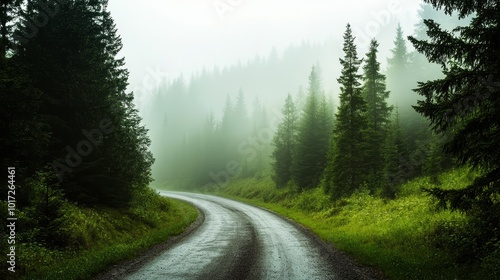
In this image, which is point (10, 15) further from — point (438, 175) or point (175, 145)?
point (175, 145)

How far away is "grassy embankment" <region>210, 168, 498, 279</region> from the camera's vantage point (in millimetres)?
10141

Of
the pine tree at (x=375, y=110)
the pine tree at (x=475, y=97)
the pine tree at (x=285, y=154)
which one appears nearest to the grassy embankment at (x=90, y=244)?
the pine tree at (x=475, y=97)

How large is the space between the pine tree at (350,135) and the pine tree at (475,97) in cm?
1865

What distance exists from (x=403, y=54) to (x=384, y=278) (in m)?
50.0

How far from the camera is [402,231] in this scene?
15227mm

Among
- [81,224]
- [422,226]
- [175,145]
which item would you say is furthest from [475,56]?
[175,145]

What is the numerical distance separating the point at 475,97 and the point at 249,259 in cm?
907

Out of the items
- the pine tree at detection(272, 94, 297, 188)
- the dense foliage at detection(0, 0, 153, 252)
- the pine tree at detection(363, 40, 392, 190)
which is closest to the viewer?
the dense foliage at detection(0, 0, 153, 252)

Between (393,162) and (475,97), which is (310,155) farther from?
(475,97)

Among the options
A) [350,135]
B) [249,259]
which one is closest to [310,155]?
[350,135]

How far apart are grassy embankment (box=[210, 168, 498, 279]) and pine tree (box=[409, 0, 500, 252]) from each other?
1.31 metres

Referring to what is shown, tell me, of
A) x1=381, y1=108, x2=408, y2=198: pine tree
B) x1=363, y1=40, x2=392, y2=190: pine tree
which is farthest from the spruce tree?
x1=381, y1=108, x2=408, y2=198: pine tree

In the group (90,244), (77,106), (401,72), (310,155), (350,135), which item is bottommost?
(90,244)

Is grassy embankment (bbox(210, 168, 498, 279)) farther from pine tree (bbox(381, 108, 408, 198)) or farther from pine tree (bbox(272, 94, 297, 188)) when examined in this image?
pine tree (bbox(272, 94, 297, 188))
